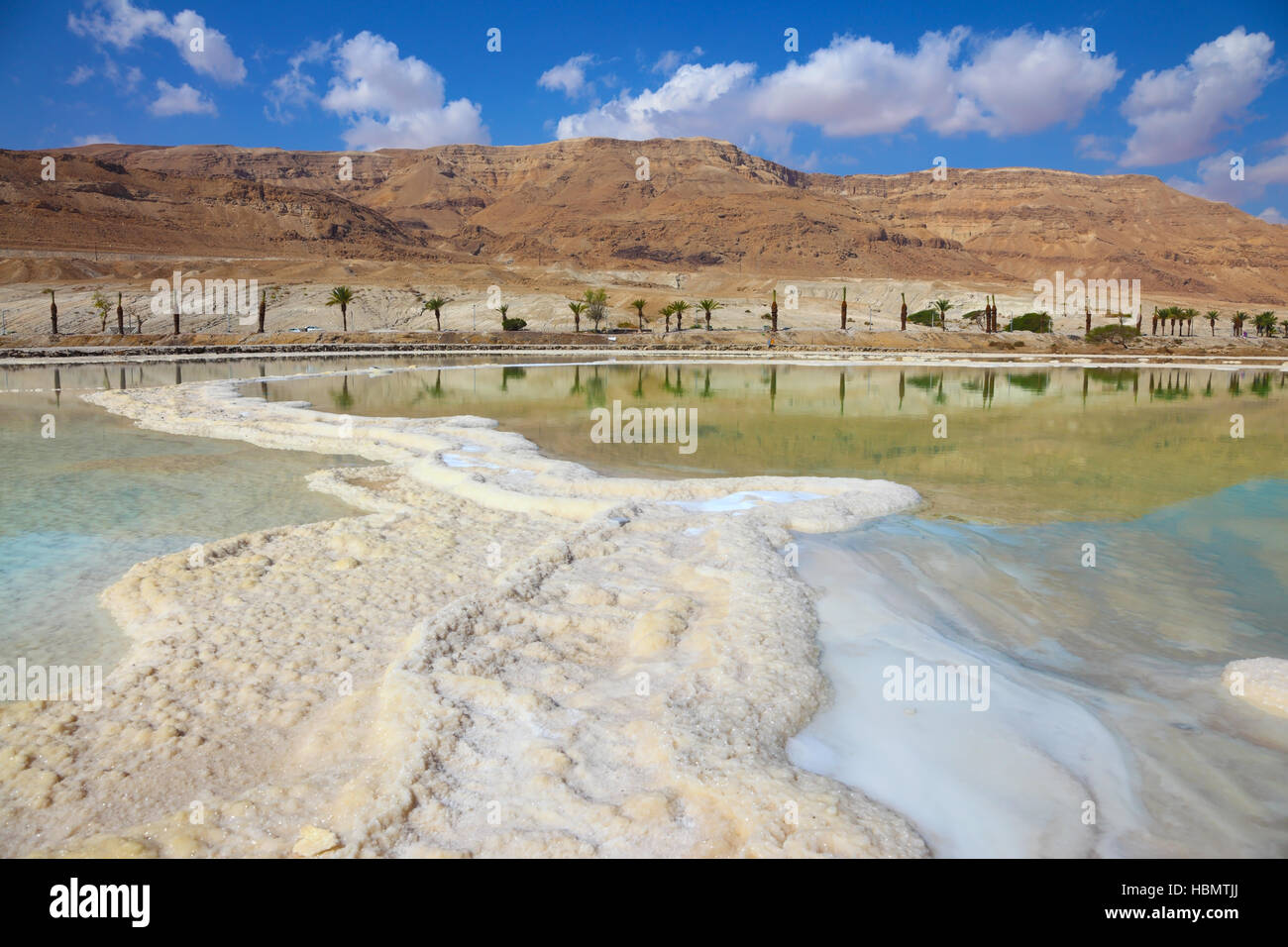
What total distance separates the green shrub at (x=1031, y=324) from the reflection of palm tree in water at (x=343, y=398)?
53.5 m

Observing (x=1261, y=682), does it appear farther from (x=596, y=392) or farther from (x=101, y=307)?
(x=101, y=307)

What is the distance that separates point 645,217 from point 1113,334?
95.0 m

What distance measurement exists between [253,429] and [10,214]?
100749 mm

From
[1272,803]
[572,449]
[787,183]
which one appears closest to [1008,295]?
[572,449]

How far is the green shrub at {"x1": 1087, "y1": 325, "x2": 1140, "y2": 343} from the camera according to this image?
186 feet

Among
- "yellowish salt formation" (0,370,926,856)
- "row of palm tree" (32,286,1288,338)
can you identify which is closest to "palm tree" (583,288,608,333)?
"row of palm tree" (32,286,1288,338)

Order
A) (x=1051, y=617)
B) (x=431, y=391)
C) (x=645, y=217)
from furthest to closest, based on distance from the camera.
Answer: (x=645, y=217) → (x=431, y=391) → (x=1051, y=617)

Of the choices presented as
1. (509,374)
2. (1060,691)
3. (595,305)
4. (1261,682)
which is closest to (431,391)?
(509,374)

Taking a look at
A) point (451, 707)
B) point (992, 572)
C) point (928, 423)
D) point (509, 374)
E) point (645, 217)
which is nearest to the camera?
point (451, 707)

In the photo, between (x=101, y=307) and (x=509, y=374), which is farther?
(x=101, y=307)

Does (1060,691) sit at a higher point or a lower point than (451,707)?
lower

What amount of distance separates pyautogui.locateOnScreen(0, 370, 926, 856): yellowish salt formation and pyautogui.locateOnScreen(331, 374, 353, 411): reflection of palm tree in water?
14244mm

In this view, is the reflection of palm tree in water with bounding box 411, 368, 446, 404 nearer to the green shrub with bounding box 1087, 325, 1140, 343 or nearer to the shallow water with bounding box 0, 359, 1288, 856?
the shallow water with bounding box 0, 359, 1288, 856

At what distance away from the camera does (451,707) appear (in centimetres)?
463
